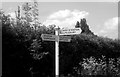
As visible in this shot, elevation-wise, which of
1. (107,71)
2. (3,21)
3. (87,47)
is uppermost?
(3,21)

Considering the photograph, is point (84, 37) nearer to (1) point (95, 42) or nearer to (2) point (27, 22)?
(1) point (95, 42)

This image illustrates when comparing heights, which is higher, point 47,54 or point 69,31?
point 69,31

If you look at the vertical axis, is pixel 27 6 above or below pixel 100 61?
above

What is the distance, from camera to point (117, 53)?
17250 mm

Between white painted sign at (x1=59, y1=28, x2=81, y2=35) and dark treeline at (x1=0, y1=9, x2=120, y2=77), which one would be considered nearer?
white painted sign at (x1=59, y1=28, x2=81, y2=35)

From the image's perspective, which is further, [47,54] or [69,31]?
[47,54]

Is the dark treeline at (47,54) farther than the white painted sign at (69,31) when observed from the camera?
Yes

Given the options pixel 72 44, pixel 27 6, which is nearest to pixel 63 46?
pixel 72 44

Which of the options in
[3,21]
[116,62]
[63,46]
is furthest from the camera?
[116,62]

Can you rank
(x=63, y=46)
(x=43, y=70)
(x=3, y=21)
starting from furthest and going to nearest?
(x=63, y=46)
(x=43, y=70)
(x=3, y=21)

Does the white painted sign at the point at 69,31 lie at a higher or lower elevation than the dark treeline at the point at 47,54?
higher

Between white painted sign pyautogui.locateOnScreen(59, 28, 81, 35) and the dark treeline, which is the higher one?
white painted sign pyautogui.locateOnScreen(59, 28, 81, 35)

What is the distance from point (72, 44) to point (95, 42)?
1.89 meters

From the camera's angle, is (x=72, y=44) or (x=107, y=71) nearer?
→ (x=72, y=44)
